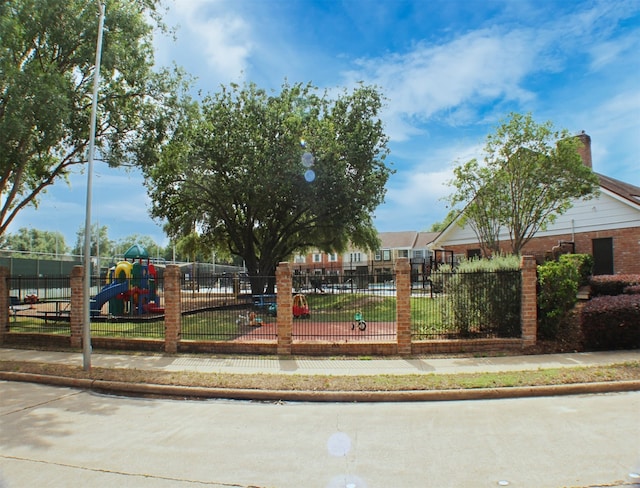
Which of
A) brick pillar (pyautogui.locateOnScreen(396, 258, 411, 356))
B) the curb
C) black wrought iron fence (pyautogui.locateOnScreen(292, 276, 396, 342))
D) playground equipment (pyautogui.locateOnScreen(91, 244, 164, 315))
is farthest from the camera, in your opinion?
playground equipment (pyautogui.locateOnScreen(91, 244, 164, 315))

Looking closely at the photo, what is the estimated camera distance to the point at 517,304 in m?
10.5

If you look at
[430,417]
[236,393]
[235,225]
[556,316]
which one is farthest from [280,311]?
[235,225]

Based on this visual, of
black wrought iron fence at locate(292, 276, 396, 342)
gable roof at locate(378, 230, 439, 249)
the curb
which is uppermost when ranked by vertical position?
gable roof at locate(378, 230, 439, 249)

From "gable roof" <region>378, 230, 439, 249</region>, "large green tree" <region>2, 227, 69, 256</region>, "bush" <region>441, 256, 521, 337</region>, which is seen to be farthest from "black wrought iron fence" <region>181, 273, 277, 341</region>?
"large green tree" <region>2, 227, 69, 256</region>

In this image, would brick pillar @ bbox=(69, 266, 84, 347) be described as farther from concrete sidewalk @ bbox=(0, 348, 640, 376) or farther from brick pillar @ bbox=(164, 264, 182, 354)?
brick pillar @ bbox=(164, 264, 182, 354)

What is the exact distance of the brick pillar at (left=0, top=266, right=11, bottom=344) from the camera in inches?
498

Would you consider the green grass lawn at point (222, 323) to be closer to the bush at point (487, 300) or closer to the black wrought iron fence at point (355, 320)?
the black wrought iron fence at point (355, 320)

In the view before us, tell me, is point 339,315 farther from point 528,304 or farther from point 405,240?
point 405,240

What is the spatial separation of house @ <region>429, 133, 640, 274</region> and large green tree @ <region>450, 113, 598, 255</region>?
2.74 m

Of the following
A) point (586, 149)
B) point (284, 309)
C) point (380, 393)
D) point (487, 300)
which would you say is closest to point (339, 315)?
point (284, 309)

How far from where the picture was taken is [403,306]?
9781mm

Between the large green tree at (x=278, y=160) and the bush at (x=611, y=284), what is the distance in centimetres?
1014

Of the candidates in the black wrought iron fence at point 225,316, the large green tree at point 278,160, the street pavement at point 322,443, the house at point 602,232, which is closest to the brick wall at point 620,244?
the house at point 602,232

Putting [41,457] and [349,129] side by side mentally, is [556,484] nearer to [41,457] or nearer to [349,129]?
[41,457]
